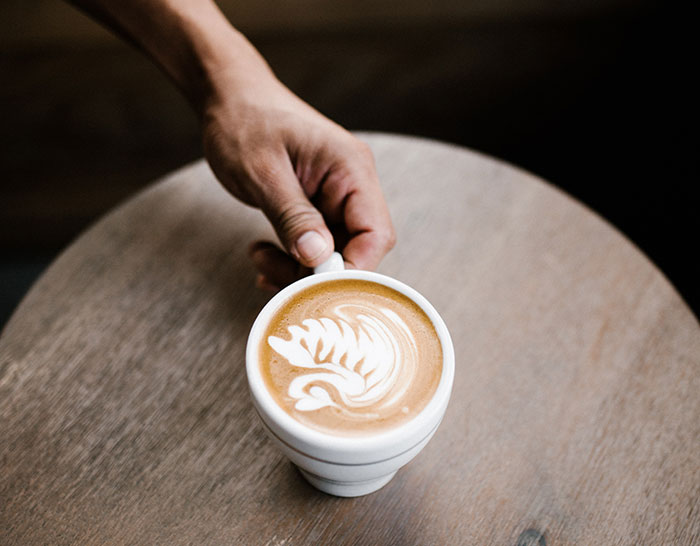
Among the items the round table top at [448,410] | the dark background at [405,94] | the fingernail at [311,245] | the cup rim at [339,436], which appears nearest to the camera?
the cup rim at [339,436]

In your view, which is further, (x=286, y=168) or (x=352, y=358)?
(x=286, y=168)

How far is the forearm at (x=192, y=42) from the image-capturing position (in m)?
0.92

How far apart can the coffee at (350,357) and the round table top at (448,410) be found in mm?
150

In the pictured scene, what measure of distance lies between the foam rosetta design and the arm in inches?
5.2

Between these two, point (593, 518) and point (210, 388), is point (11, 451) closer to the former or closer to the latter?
point (210, 388)

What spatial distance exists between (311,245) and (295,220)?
56mm

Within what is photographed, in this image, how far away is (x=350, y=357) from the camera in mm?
604

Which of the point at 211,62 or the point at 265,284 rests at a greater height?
the point at 211,62

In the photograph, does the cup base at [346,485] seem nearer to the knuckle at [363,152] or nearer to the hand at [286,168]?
the hand at [286,168]

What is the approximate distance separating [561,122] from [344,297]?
1718mm

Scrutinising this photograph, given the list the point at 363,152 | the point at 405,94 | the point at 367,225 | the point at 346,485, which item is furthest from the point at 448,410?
the point at 405,94

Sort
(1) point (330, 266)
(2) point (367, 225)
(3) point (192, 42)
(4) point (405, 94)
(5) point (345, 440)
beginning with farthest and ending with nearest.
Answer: (4) point (405, 94)
(3) point (192, 42)
(2) point (367, 225)
(1) point (330, 266)
(5) point (345, 440)

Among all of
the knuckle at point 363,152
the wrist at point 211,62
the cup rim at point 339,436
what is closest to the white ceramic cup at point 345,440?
the cup rim at point 339,436

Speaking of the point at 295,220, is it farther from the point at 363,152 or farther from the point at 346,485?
the point at 346,485
